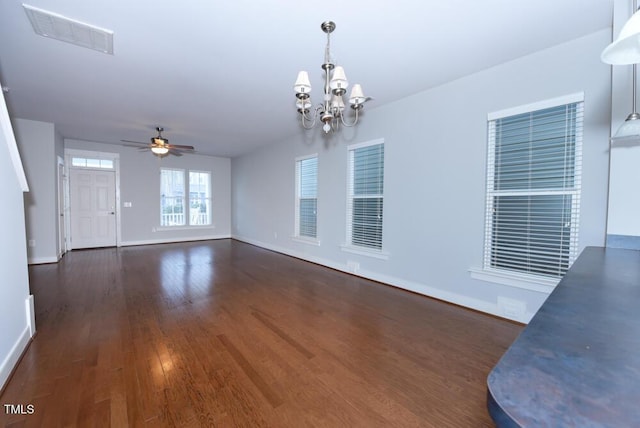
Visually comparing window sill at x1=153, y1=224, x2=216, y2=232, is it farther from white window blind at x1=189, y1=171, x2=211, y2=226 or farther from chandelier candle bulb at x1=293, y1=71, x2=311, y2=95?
chandelier candle bulb at x1=293, y1=71, x2=311, y2=95

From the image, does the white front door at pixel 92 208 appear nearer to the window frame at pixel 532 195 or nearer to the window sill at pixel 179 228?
the window sill at pixel 179 228

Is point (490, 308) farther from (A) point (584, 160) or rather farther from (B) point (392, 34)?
(B) point (392, 34)

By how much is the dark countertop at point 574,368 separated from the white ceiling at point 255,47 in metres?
2.13

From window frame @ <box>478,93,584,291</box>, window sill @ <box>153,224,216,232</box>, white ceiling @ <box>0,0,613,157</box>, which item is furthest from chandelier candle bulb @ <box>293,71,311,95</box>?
window sill @ <box>153,224,216,232</box>

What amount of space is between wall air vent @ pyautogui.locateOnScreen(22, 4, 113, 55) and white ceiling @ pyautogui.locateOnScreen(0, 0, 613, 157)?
2.5 inches

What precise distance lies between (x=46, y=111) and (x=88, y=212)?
3.08m

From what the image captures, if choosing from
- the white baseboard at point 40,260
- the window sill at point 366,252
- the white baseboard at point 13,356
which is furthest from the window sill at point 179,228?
the white baseboard at point 13,356

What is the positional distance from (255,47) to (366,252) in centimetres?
307

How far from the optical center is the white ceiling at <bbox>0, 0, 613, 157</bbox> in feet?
6.58

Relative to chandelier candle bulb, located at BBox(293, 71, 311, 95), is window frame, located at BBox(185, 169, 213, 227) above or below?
below

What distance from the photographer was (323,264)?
511 centimetres

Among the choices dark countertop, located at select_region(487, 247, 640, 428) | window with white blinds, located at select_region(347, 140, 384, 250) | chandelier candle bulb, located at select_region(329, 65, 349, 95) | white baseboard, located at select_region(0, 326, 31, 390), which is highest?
chandelier candle bulb, located at select_region(329, 65, 349, 95)

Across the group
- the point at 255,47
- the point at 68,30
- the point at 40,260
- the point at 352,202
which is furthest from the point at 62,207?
the point at 352,202

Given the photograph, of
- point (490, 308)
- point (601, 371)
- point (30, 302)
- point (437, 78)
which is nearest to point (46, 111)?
point (30, 302)
